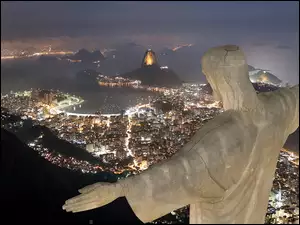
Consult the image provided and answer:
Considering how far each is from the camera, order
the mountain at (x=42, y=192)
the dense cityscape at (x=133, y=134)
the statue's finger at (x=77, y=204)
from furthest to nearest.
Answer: the mountain at (x=42, y=192) < the dense cityscape at (x=133, y=134) < the statue's finger at (x=77, y=204)

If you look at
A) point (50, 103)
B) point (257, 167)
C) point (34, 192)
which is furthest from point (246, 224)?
point (50, 103)

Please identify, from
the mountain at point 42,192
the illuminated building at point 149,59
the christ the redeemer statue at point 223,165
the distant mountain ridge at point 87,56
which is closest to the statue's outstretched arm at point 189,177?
the christ the redeemer statue at point 223,165

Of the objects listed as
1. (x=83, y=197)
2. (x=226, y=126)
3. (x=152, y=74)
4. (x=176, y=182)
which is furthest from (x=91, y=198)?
(x=152, y=74)

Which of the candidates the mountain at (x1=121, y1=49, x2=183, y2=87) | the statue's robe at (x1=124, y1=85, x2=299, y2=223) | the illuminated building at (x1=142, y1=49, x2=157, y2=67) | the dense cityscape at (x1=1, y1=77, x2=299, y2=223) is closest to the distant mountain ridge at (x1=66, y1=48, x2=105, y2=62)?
the mountain at (x1=121, y1=49, x2=183, y2=87)

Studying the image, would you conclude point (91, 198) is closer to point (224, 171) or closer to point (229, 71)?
point (224, 171)

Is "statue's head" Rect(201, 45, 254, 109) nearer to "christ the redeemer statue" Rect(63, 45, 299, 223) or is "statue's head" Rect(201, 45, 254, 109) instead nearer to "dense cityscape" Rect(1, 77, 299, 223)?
"christ the redeemer statue" Rect(63, 45, 299, 223)

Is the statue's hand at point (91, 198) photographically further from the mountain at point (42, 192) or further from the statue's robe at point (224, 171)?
the mountain at point (42, 192)

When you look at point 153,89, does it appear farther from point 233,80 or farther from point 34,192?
point 233,80
